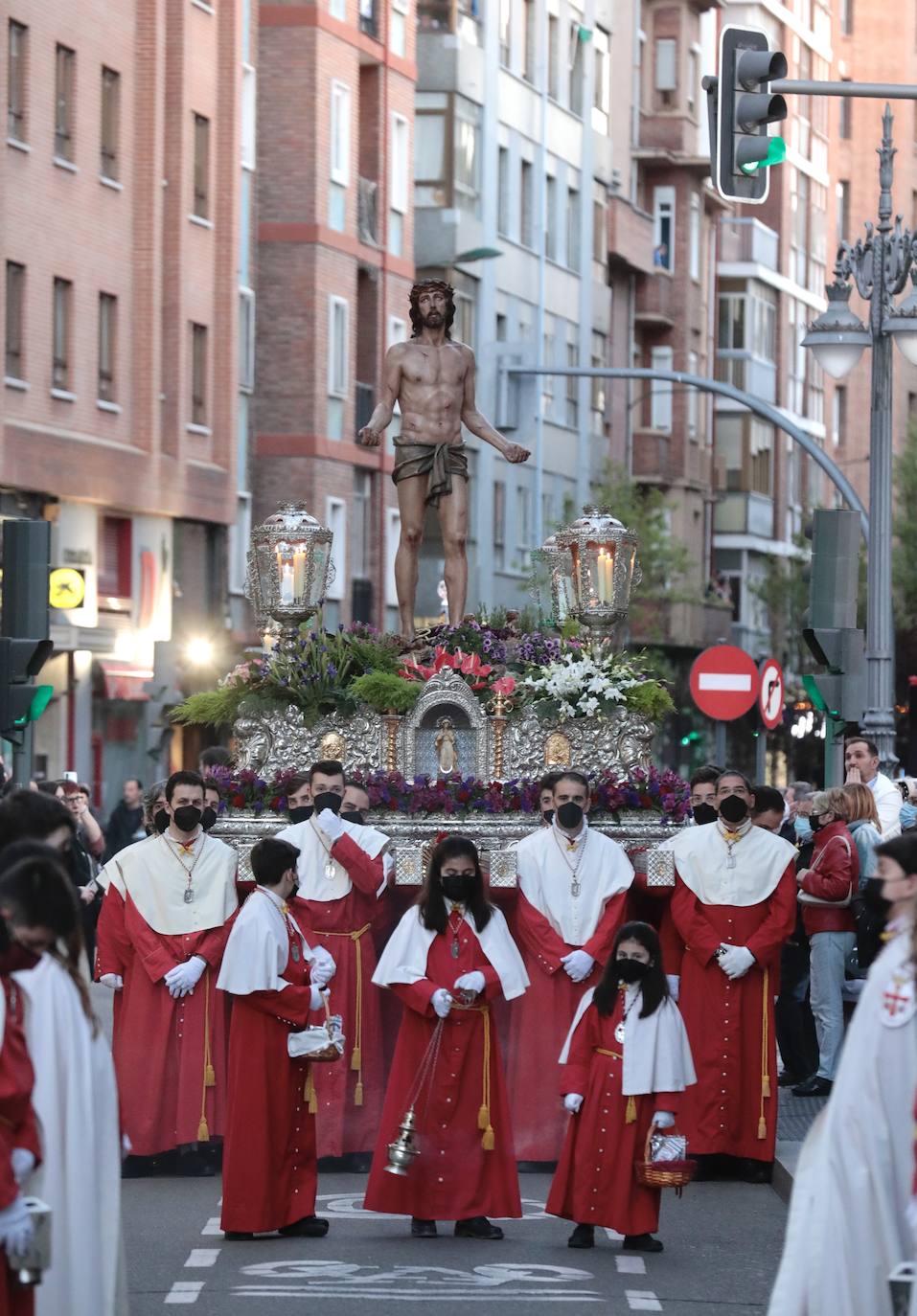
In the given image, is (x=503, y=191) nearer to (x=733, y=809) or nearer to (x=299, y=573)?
(x=299, y=573)

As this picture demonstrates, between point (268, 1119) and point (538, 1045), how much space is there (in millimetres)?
3178

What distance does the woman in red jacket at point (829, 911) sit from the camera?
17766mm

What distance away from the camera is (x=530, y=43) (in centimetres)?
5884

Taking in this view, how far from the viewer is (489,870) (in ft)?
53.8

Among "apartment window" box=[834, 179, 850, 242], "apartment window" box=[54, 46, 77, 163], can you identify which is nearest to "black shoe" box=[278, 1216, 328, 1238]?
"apartment window" box=[54, 46, 77, 163]

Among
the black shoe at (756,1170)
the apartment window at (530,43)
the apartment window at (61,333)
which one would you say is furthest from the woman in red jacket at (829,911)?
the apartment window at (530,43)

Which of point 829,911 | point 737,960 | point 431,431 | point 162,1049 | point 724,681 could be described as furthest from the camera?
point 724,681

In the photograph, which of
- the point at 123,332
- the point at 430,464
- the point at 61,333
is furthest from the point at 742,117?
the point at 123,332

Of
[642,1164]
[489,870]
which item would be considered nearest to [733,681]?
[489,870]

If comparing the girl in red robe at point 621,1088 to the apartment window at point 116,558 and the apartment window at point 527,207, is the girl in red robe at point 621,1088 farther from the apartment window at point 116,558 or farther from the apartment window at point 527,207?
the apartment window at point 527,207

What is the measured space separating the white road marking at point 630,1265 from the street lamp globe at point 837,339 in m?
11.5

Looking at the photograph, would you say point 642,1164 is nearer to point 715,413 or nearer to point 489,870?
point 489,870

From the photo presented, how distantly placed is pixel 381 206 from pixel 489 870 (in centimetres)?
3602

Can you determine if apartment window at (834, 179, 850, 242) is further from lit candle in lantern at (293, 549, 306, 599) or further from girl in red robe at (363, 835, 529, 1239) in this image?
girl in red robe at (363, 835, 529, 1239)
